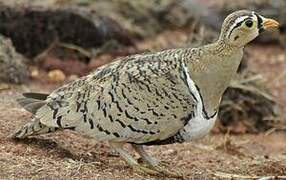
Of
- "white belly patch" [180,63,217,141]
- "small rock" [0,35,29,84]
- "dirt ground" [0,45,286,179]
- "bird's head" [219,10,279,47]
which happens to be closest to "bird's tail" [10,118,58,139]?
"dirt ground" [0,45,286,179]

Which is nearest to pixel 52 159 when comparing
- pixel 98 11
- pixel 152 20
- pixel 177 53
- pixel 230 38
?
pixel 177 53

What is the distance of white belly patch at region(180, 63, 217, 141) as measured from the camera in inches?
217

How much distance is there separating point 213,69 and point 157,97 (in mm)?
440

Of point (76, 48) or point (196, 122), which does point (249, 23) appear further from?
point (76, 48)

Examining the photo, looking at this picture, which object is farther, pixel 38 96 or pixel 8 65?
pixel 8 65

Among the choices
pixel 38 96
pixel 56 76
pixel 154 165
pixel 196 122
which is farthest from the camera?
pixel 56 76

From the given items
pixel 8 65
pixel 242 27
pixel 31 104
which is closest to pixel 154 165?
pixel 31 104

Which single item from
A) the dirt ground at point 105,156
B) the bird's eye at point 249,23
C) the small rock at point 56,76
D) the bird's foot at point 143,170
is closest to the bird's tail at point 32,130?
the dirt ground at point 105,156

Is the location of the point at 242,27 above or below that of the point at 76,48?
above

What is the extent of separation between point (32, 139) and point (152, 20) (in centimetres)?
689

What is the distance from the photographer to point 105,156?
6.41 m

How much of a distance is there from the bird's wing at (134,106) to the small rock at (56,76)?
12.8 feet

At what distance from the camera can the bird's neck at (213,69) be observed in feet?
18.4

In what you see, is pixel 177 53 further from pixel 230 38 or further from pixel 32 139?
pixel 32 139
